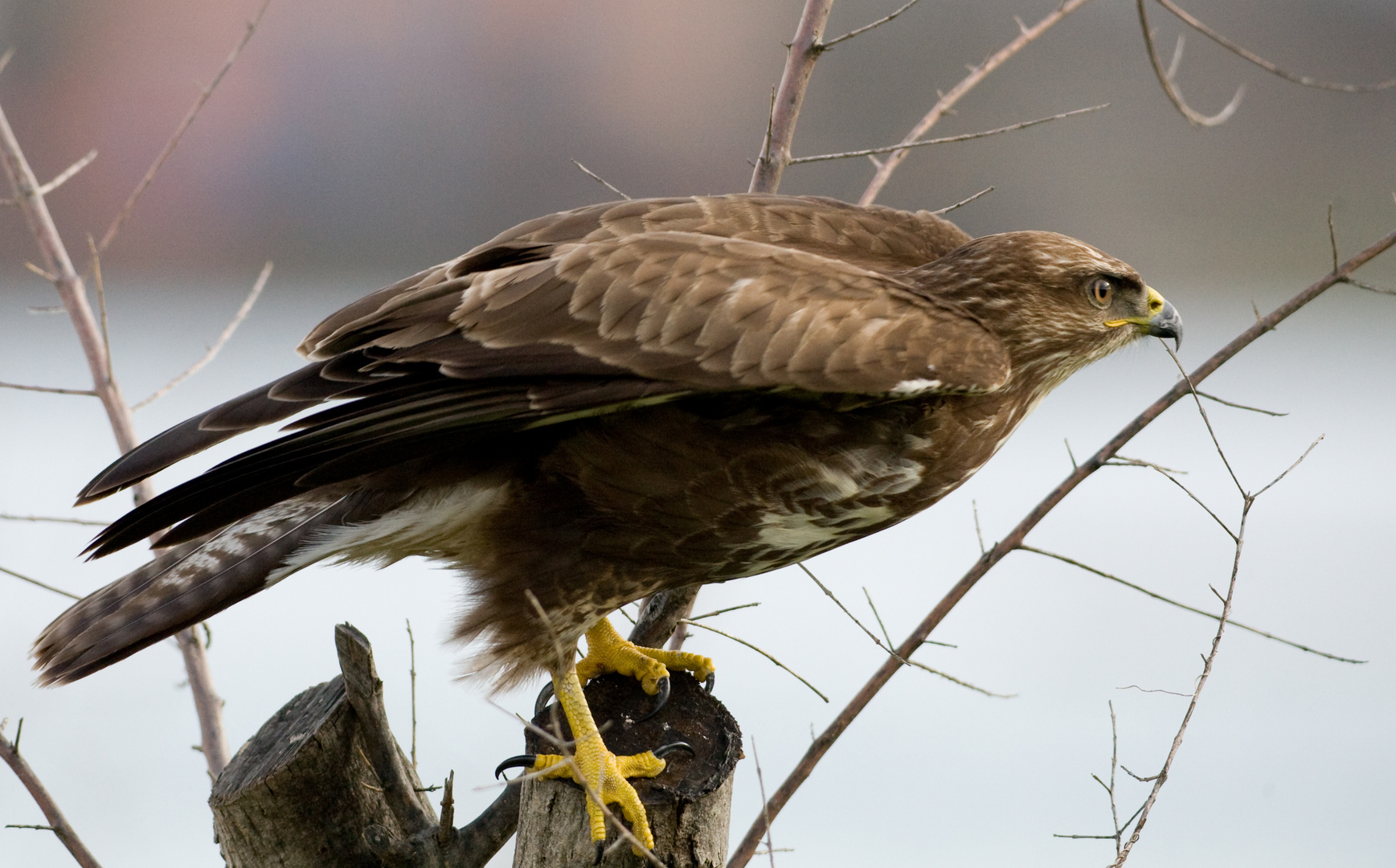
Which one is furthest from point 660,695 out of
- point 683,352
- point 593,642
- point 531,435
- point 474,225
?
point 474,225

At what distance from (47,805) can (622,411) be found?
1.29m

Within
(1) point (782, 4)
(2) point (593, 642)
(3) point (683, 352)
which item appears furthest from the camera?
(1) point (782, 4)

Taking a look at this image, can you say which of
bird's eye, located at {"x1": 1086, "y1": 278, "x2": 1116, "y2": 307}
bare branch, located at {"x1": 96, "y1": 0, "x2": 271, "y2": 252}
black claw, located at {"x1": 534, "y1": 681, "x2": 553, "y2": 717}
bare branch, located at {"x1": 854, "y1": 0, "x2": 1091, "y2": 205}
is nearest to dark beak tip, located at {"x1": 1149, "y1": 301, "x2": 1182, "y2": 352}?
bird's eye, located at {"x1": 1086, "y1": 278, "x2": 1116, "y2": 307}

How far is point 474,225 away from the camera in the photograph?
8.42 meters

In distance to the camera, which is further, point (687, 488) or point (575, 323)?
point (687, 488)

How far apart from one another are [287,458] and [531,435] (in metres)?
0.50

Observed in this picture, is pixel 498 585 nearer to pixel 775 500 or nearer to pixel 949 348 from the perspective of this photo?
pixel 775 500

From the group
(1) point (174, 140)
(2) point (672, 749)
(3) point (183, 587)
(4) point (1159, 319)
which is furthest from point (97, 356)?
(4) point (1159, 319)

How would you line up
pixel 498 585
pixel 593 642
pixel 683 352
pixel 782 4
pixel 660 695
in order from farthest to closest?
pixel 782 4
pixel 593 642
pixel 660 695
pixel 498 585
pixel 683 352

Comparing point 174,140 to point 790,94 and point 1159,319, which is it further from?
point 1159,319

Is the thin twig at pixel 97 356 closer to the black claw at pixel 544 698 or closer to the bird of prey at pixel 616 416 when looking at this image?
the bird of prey at pixel 616 416

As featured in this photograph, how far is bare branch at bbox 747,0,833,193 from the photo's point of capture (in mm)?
2883

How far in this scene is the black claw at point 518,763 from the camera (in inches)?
106

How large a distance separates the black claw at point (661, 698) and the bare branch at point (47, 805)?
1123 millimetres
